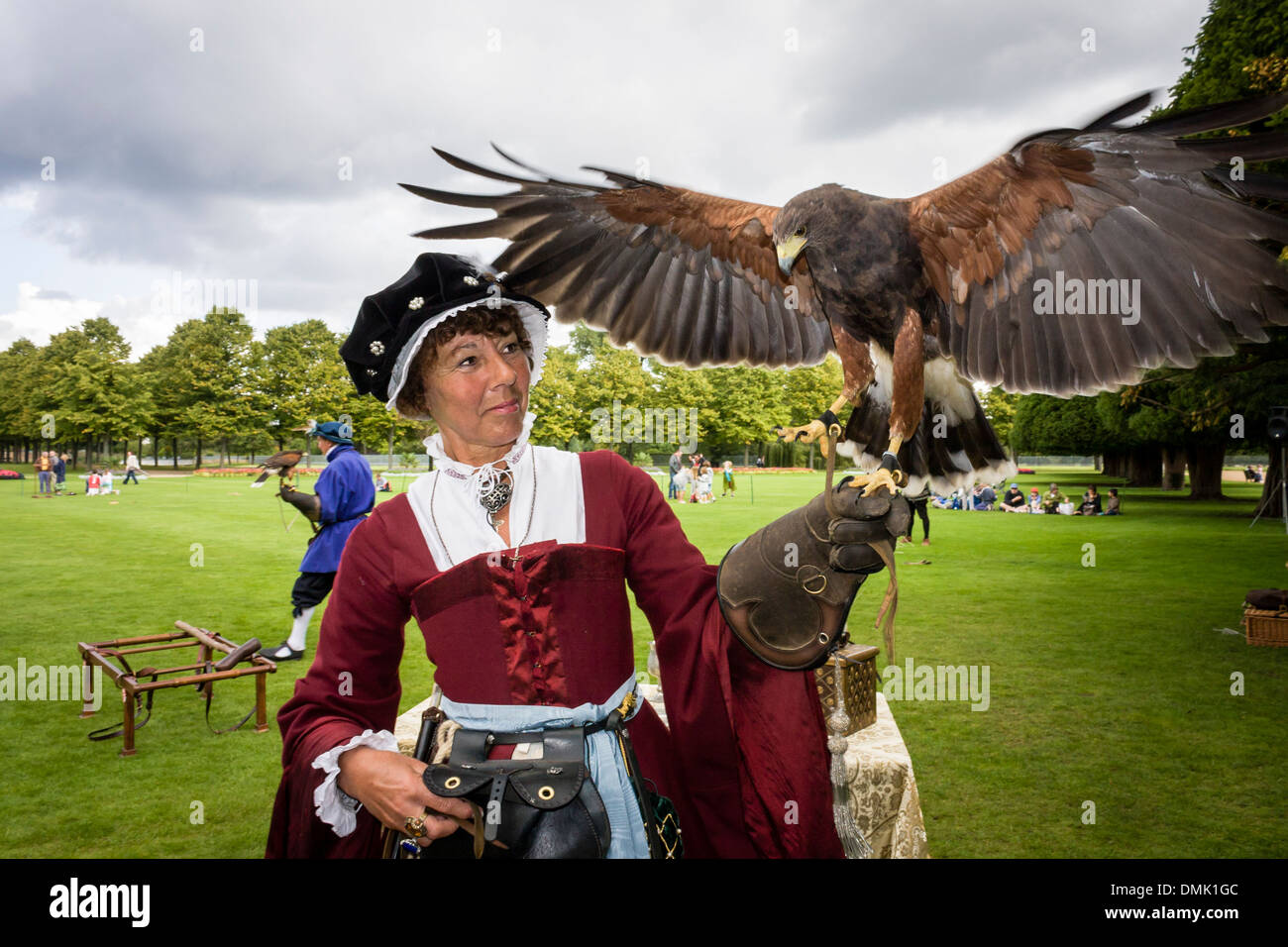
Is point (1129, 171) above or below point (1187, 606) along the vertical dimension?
above

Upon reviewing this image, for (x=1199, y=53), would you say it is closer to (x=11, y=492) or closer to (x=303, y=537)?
(x=303, y=537)

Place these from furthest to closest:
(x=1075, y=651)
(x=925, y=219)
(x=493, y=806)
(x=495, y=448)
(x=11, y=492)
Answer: (x=11, y=492) → (x=1075, y=651) → (x=925, y=219) → (x=495, y=448) → (x=493, y=806)

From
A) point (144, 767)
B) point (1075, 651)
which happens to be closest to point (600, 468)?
point (144, 767)

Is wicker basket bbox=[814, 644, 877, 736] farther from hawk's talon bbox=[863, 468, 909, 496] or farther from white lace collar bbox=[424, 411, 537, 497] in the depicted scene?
white lace collar bbox=[424, 411, 537, 497]

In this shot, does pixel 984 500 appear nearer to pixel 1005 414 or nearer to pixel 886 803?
pixel 1005 414

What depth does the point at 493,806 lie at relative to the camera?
1308mm

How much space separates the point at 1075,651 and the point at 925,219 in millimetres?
6407

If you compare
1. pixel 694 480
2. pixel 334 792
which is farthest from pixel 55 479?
pixel 334 792

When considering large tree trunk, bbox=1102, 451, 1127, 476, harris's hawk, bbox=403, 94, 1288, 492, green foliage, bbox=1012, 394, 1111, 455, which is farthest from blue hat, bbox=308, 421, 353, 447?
large tree trunk, bbox=1102, 451, 1127, 476

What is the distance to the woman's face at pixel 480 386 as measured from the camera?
1.55m

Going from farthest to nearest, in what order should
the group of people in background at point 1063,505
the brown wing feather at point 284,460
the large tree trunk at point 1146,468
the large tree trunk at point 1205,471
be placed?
the large tree trunk at point 1146,468
the large tree trunk at point 1205,471
the group of people in background at point 1063,505
the brown wing feather at point 284,460

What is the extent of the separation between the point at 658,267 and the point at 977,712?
446cm

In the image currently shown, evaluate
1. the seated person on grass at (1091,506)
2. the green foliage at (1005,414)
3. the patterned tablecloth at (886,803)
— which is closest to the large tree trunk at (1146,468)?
the green foliage at (1005,414)

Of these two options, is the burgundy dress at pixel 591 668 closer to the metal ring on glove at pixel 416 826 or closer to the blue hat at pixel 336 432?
the metal ring on glove at pixel 416 826
